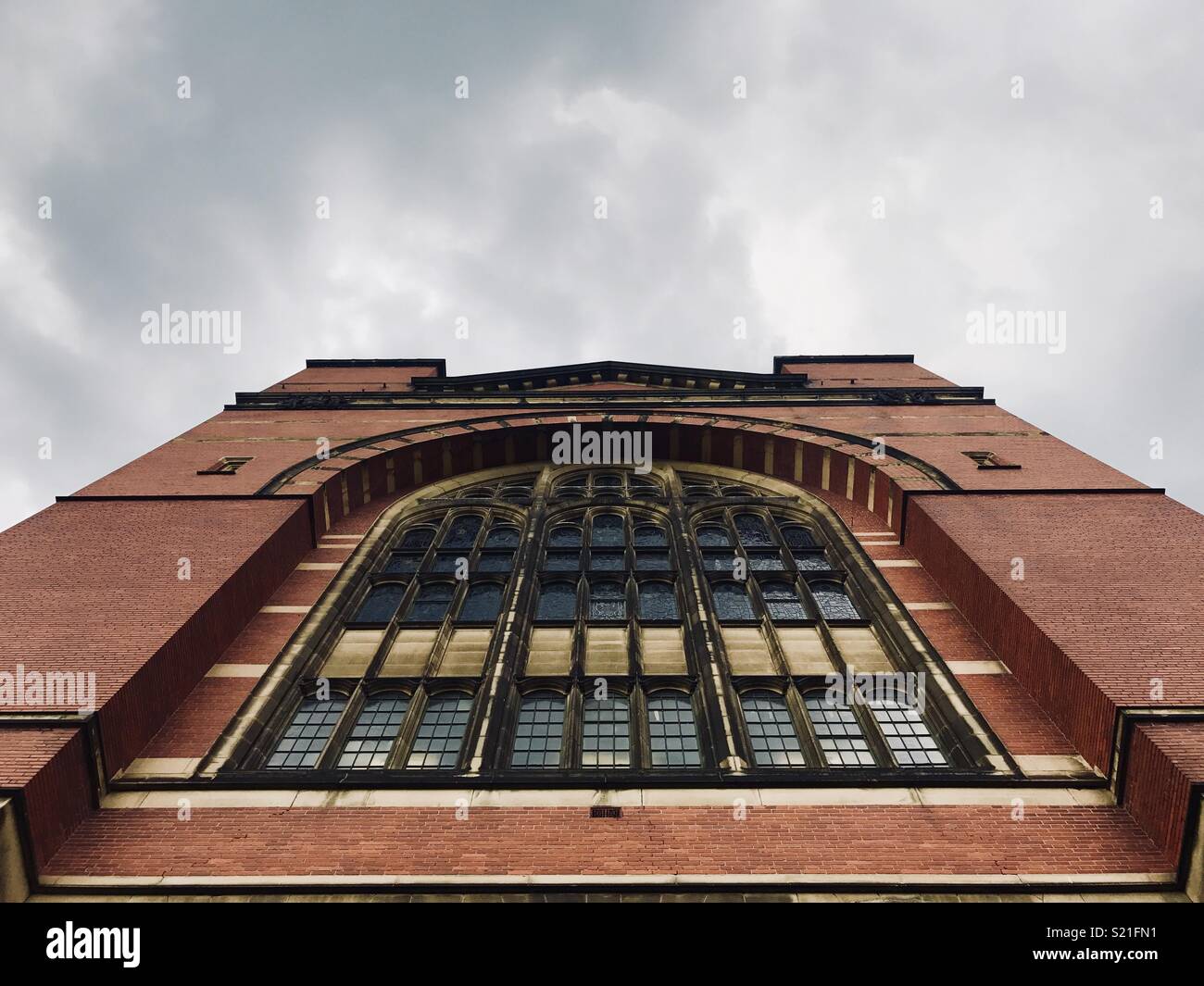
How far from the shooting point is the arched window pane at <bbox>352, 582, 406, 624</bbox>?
11.6 m

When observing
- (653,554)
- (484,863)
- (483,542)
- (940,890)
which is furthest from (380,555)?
(940,890)

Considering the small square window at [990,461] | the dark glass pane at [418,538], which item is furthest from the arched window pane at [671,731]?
the small square window at [990,461]

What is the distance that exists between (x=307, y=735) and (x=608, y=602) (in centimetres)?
460

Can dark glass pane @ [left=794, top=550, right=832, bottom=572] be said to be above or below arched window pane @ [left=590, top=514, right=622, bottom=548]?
below

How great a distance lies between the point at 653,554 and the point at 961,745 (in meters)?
6.12

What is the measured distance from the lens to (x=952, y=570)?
36.2 ft

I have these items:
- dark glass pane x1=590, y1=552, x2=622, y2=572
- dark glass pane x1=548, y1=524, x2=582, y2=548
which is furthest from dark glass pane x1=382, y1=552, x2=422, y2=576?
dark glass pane x1=590, y1=552, x2=622, y2=572

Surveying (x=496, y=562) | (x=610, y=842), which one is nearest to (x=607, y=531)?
(x=496, y=562)

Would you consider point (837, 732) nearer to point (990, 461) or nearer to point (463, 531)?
point (990, 461)

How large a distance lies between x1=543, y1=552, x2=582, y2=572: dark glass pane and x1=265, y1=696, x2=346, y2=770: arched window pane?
4.28m

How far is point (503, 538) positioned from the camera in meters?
14.7

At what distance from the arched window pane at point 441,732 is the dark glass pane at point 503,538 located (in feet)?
16.2

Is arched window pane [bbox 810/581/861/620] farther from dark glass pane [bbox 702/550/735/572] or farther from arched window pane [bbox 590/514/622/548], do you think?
arched window pane [bbox 590/514/622/548]
